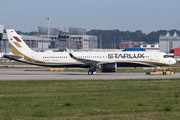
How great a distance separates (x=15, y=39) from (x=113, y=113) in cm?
3690

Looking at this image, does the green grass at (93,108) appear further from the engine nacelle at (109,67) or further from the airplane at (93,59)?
the airplane at (93,59)

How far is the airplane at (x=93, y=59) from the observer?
150 feet

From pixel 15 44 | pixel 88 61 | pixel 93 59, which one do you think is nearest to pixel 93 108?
pixel 88 61

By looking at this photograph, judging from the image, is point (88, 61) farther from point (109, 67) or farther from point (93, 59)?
point (109, 67)

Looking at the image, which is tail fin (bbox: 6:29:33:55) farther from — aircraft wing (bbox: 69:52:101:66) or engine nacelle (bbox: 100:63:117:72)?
engine nacelle (bbox: 100:63:117:72)

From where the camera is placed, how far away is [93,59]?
46938mm

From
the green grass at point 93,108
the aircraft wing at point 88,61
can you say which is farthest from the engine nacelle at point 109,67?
the green grass at point 93,108

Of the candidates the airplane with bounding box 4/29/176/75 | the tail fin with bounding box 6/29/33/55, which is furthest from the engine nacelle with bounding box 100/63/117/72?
the tail fin with bounding box 6/29/33/55

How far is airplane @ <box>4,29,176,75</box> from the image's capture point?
45625 millimetres

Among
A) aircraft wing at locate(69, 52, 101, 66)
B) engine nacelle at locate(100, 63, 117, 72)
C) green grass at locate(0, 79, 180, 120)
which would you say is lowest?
green grass at locate(0, 79, 180, 120)

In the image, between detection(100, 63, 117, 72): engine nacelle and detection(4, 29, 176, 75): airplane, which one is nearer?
detection(100, 63, 117, 72): engine nacelle

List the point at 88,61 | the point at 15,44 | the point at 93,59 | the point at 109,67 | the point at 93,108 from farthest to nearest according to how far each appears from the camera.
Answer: the point at 15,44
the point at 93,59
the point at 88,61
the point at 109,67
the point at 93,108

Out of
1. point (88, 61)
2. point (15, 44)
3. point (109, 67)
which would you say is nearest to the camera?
point (109, 67)

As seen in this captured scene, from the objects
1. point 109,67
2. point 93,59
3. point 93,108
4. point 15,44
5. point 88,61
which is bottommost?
point 93,108
